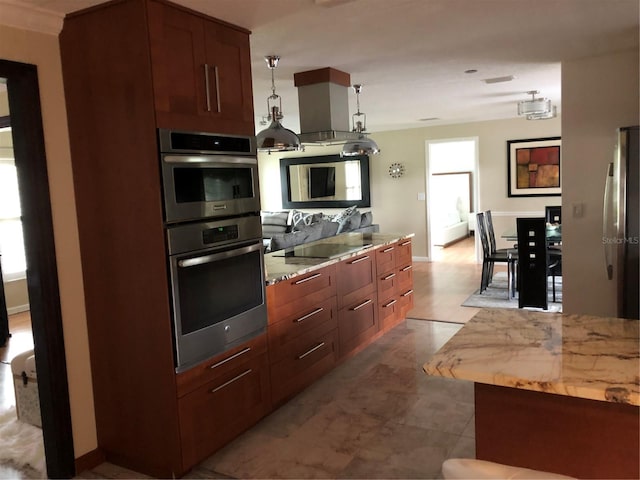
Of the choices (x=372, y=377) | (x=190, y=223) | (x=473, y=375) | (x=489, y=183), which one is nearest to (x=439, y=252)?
(x=489, y=183)

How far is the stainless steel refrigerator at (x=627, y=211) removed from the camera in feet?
10.8

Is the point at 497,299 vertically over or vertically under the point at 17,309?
under

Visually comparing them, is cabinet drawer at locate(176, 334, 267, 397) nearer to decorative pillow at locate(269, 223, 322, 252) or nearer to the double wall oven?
the double wall oven

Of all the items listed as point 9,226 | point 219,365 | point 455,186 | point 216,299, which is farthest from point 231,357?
point 455,186

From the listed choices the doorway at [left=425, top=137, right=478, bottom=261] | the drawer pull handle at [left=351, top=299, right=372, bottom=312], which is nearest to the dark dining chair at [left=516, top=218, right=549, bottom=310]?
the drawer pull handle at [left=351, top=299, right=372, bottom=312]

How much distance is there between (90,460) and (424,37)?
2.97m

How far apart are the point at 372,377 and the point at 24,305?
4.66 metres

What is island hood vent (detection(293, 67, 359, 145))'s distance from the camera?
396cm

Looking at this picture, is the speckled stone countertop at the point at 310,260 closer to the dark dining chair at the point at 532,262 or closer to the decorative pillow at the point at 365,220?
the dark dining chair at the point at 532,262

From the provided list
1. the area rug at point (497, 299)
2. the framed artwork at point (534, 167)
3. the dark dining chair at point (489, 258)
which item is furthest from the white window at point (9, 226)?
the framed artwork at point (534, 167)

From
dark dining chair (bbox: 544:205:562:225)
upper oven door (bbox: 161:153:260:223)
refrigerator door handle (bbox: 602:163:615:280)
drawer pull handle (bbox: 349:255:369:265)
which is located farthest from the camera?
dark dining chair (bbox: 544:205:562:225)

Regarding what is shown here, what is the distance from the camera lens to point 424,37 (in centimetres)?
314

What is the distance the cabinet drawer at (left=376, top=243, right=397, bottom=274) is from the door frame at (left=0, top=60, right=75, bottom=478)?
2.66m

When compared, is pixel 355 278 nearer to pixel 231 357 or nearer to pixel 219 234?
pixel 231 357
